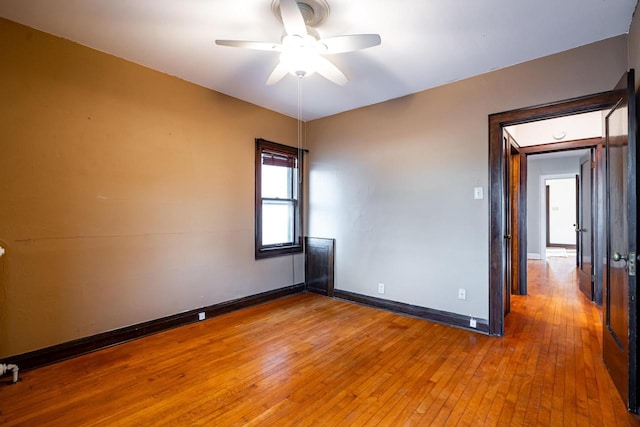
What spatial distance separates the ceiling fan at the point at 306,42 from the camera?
1.99m

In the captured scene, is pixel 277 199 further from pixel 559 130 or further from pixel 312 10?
pixel 559 130

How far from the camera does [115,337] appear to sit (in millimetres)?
2809

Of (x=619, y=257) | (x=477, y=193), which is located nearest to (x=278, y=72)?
(x=477, y=193)

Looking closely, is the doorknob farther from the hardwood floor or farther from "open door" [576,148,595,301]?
"open door" [576,148,595,301]

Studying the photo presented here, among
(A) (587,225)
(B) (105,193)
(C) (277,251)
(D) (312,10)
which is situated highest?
(D) (312,10)

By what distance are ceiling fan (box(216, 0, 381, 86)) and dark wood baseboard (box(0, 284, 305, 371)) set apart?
8.71ft

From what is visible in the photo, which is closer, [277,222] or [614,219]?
[614,219]

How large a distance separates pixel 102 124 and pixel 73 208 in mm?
785

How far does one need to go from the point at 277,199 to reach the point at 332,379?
271 cm

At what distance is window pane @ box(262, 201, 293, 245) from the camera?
4301mm

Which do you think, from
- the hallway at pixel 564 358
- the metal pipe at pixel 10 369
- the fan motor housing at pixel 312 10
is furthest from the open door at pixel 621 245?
the metal pipe at pixel 10 369

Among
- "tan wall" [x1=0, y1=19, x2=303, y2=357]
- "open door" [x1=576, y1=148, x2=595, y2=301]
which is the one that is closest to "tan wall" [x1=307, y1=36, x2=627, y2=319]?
"tan wall" [x1=0, y1=19, x2=303, y2=357]

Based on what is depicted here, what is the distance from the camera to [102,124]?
109 inches

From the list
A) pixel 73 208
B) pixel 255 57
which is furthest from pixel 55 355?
pixel 255 57
